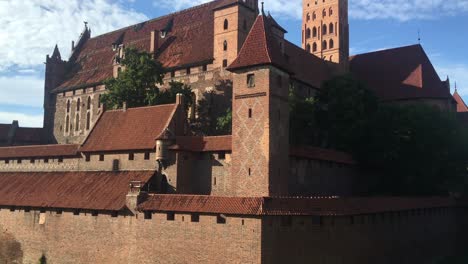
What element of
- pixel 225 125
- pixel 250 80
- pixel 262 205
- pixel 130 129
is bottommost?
pixel 262 205

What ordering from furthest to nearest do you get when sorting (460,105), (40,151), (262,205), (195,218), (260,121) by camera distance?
1. (460,105)
2. (40,151)
3. (260,121)
4. (195,218)
5. (262,205)

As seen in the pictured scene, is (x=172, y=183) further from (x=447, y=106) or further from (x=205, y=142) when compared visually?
(x=447, y=106)

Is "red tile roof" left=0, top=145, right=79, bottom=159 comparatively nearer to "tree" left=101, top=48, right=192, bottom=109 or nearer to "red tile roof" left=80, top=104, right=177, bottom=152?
"red tile roof" left=80, top=104, right=177, bottom=152

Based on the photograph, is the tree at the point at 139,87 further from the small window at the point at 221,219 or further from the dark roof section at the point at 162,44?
the small window at the point at 221,219

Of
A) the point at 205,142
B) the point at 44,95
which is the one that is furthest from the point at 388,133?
the point at 44,95

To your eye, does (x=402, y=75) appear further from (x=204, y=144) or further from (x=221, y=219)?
(x=221, y=219)

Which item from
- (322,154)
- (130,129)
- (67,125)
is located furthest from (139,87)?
(67,125)

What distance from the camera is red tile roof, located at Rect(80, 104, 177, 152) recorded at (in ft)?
113

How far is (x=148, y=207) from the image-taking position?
1158 inches

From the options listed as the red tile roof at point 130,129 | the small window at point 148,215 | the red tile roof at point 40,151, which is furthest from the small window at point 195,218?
the red tile roof at point 40,151

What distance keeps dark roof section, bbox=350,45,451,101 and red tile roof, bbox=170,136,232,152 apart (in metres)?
29.2

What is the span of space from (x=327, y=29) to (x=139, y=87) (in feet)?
109

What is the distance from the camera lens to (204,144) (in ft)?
107

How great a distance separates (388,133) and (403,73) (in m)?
19.0
